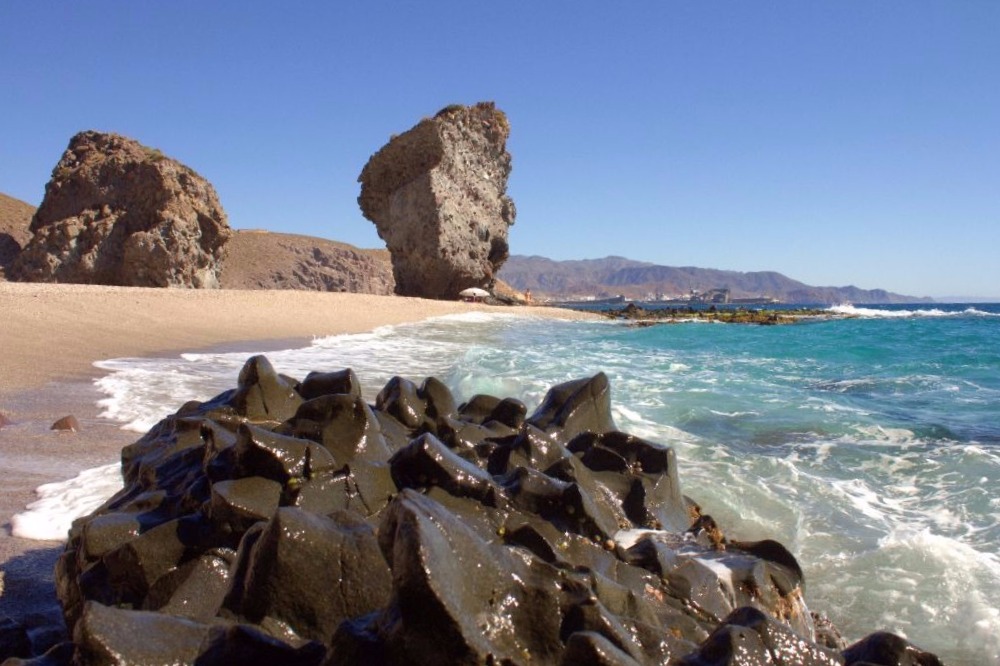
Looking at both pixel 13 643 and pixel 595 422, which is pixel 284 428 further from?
pixel 595 422

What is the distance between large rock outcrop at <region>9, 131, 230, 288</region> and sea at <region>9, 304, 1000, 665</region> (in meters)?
13.8

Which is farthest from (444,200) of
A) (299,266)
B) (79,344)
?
(79,344)

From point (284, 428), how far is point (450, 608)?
1678 millimetres

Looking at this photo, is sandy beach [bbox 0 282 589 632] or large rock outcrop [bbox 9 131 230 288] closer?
sandy beach [bbox 0 282 589 632]

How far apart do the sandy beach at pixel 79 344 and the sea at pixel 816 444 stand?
0.24 meters

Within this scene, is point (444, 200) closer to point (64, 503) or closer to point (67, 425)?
point (67, 425)

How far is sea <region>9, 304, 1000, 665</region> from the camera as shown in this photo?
3.35 meters

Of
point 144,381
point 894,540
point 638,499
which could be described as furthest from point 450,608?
point 144,381

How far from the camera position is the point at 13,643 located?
2.13m

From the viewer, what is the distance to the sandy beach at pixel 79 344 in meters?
3.29

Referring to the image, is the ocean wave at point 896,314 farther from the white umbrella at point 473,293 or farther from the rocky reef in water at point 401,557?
the rocky reef in water at point 401,557

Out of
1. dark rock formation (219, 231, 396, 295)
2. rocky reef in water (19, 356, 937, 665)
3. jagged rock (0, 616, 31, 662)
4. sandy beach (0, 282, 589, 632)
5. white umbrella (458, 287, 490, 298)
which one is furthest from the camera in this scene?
dark rock formation (219, 231, 396, 295)

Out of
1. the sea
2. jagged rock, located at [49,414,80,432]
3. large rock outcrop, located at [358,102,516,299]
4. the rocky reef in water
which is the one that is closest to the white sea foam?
the sea

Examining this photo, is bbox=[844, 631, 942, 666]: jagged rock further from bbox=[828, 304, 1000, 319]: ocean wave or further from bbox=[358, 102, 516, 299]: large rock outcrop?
bbox=[828, 304, 1000, 319]: ocean wave
